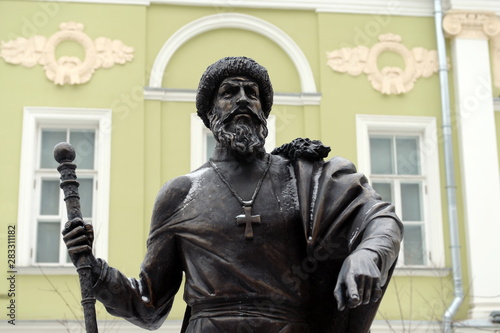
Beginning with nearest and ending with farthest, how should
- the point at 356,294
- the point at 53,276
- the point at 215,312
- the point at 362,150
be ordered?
the point at 356,294, the point at 215,312, the point at 53,276, the point at 362,150

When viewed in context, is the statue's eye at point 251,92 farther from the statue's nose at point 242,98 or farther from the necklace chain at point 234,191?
the necklace chain at point 234,191

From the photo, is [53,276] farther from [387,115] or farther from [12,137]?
[387,115]

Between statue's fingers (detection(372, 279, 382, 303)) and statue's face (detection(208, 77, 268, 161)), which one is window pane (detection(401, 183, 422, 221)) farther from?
statue's fingers (detection(372, 279, 382, 303))

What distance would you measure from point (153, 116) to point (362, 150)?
2.77 m

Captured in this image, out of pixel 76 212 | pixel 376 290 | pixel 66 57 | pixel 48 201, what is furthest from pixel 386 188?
pixel 376 290

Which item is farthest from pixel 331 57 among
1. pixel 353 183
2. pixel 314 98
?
pixel 353 183

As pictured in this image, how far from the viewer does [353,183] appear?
331 cm

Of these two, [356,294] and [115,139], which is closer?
[356,294]

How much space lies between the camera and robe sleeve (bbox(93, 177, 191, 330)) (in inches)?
131

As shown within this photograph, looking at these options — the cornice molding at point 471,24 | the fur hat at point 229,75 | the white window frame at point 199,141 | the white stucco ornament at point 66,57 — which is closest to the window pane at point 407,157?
the cornice molding at point 471,24

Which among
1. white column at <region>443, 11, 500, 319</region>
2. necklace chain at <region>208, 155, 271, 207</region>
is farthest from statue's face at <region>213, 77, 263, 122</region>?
white column at <region>443, 11, 500, 319</region>

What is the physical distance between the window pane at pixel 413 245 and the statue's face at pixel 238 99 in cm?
1034

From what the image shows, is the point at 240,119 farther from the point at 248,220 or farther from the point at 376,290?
the point at 376,290

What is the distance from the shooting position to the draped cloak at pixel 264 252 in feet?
10.4
